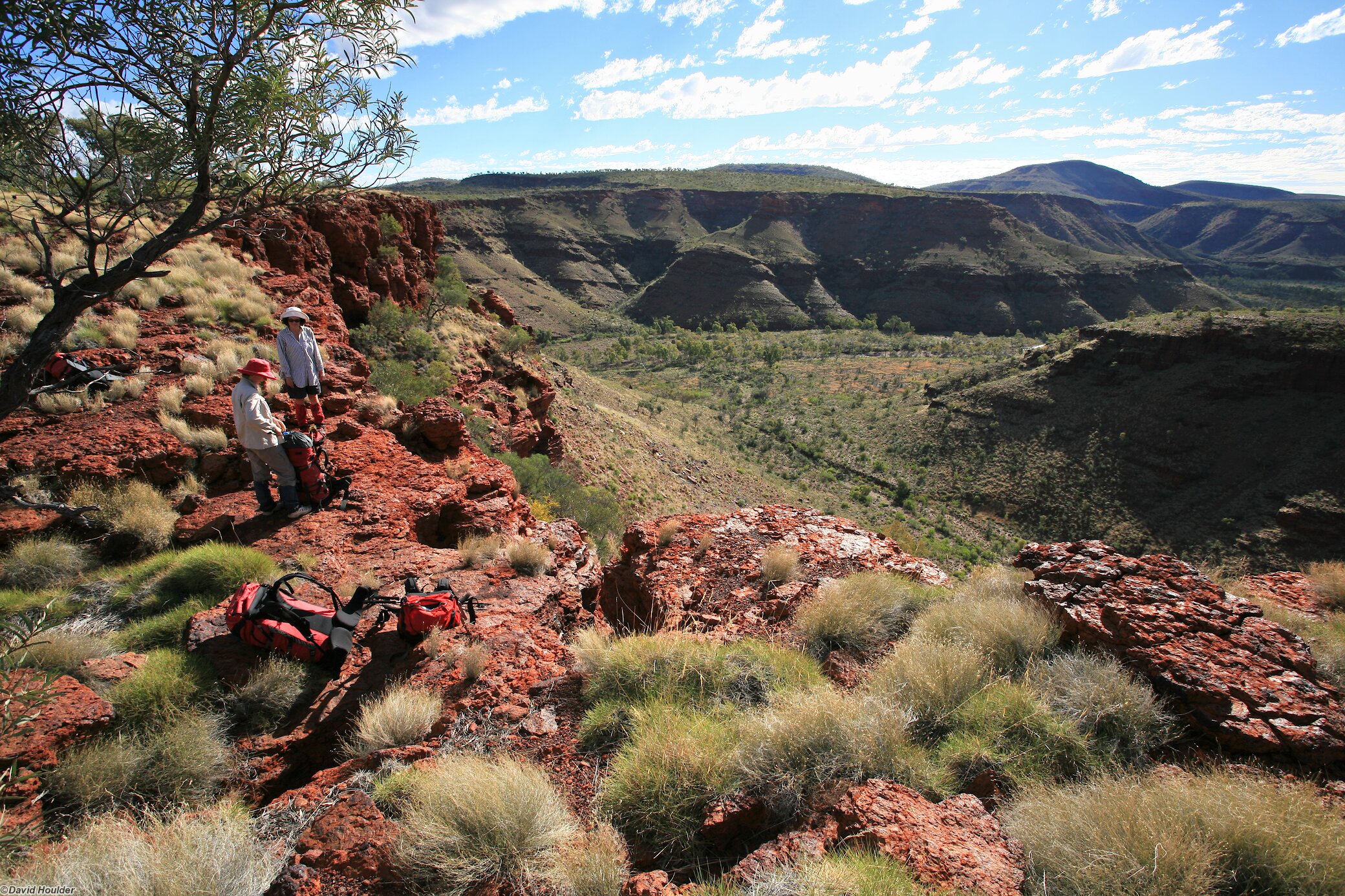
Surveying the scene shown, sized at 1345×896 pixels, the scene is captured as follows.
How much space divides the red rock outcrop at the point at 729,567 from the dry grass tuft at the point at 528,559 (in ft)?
2.59

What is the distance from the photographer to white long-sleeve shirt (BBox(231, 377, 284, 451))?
5.65 meters

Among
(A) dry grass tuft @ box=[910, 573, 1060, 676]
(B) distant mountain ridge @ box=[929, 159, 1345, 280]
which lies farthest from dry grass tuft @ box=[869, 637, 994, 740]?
(B) distant mountain ridge @ box=[929, 159, 1345, 280]

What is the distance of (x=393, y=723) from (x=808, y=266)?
10306cm

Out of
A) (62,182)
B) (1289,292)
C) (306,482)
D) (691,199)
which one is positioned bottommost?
(306,482)

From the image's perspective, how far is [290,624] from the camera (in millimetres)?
4141

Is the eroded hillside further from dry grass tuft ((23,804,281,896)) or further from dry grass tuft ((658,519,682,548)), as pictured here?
dry grass tuft ((23,804,281,896))

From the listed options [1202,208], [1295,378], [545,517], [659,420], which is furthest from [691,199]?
[1202,208]

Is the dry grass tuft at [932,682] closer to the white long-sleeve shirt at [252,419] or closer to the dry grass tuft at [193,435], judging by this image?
the white long-sleeve shirt at [252,419]

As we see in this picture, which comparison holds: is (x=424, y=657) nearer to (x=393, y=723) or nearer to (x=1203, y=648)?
(x=393, y=723)

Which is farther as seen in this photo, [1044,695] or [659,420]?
[659,420]

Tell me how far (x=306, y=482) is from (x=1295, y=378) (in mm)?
44819

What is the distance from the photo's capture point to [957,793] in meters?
3.13

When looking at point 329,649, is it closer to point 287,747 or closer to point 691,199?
point 287,747

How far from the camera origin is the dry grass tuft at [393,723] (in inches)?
139
